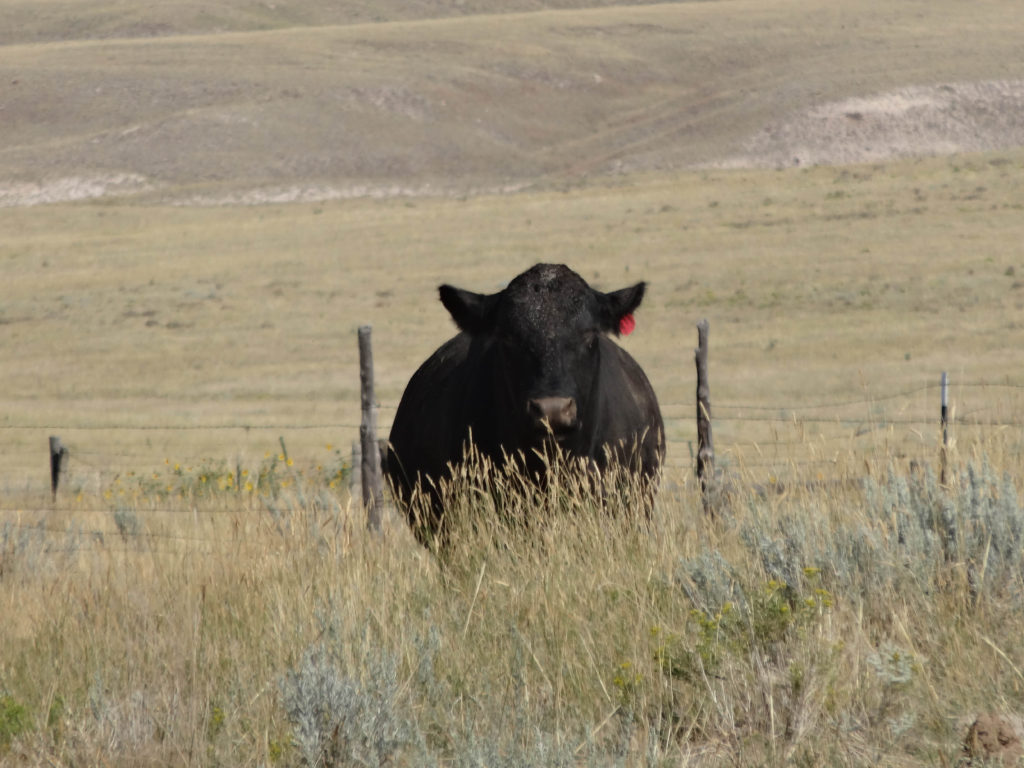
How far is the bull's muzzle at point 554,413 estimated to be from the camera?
6.42 metres

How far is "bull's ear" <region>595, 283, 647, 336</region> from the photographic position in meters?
7.35

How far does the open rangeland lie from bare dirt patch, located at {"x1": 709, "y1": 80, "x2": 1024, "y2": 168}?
1.27ft

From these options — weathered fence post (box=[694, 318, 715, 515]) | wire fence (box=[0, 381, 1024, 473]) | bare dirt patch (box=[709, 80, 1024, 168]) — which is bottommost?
wire fence (box=[0, 381, 1024, 473])

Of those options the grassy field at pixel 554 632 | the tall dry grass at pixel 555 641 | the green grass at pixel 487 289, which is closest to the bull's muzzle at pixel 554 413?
the tall dry grass at pixel 555 641

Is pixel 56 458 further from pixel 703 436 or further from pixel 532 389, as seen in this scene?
pixel 532 389

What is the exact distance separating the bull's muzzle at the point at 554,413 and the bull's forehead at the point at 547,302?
20.3 inches

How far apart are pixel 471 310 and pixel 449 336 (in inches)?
1063

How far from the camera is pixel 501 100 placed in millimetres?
101438

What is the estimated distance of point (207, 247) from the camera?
52125 millimetres

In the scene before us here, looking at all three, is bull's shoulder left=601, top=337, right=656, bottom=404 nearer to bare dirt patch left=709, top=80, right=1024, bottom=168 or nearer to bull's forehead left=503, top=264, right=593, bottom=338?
bull's forehead left=503, top=264, right=593, bottom=338

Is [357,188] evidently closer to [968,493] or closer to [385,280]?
[385,280]

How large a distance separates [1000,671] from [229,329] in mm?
34344

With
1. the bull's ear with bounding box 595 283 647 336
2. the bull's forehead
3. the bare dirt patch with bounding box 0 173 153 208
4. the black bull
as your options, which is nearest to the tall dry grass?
the black bull

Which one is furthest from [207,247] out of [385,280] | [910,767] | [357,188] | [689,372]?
[910,767]
